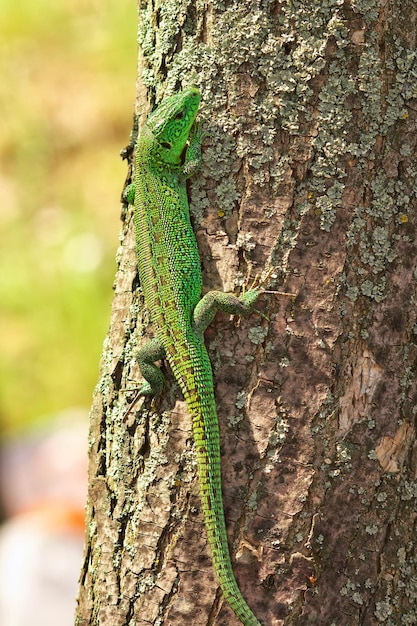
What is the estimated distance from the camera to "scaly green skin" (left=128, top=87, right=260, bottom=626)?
2.44 m

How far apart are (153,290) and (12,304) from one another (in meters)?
4.44

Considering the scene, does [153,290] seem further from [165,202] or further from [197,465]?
[197,465]

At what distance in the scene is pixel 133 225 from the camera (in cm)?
289

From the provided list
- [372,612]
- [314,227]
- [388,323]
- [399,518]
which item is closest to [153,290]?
[314,227]

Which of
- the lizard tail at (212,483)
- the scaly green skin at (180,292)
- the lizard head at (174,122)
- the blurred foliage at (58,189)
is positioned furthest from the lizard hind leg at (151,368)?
the blurred foliage at (58,189)

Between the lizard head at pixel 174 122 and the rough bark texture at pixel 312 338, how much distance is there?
0.32 feet

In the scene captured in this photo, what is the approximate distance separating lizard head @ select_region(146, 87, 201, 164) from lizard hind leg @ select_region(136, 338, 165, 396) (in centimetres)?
80

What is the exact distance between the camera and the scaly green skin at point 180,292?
2.44 m

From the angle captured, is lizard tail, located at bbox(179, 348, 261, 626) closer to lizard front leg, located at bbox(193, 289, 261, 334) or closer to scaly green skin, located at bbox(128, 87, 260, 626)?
scaly green skin, located at bbox(128, 87, 260, 626)

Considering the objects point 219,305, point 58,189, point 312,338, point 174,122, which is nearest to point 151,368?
point 219,305

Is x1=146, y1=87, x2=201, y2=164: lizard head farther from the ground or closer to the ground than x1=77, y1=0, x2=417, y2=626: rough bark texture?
farther from the ground

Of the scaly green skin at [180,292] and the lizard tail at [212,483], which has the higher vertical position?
the scaly green skin at [180,292]

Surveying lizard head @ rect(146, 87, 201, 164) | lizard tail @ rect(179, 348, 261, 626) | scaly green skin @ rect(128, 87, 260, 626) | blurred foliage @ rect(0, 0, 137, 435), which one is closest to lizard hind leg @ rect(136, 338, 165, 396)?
scaly green skin @ rect(128, 87, 260, 626)

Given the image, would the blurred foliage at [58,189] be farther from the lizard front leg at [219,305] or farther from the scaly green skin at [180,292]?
the lizard front leg at [219,305]
